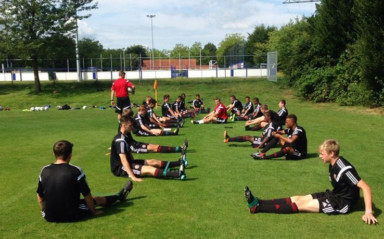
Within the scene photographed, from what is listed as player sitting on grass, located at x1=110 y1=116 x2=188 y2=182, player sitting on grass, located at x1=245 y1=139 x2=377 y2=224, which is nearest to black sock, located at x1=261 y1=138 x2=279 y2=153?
player sitting on grass, located at x1=110 y1=116 x2=188 y2=182

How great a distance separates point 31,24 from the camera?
36.3 meters

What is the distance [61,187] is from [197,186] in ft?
9.95


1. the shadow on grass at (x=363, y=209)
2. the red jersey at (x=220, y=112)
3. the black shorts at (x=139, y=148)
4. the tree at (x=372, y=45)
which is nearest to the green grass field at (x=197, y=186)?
the shadow on grass at (x=363, y=209)

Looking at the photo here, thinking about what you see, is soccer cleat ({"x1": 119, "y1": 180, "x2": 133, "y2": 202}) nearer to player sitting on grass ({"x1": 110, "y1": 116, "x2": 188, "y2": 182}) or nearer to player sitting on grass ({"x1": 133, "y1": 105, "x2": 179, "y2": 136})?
player sitting on grass ({"x1": 110, "y1": 116, "x2": 188, "y2": 182})

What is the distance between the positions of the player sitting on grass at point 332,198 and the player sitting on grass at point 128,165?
A: 7.90ft

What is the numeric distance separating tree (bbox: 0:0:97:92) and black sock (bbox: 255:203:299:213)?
114 feet

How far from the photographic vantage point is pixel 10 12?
35688 mm

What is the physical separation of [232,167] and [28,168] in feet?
17.3

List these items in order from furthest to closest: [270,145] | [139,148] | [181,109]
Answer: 1. [181,109]
2. [139,148]
3. [270,145]

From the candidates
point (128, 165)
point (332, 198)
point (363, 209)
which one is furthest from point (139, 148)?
point (363, 209)

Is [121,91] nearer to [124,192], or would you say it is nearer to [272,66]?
[124,192]

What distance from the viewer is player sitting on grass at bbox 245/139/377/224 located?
18.9ft

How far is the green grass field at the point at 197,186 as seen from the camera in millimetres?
5340

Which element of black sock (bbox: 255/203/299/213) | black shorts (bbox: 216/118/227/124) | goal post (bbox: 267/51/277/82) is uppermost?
goal post (bbox: 267/51/277/82)
